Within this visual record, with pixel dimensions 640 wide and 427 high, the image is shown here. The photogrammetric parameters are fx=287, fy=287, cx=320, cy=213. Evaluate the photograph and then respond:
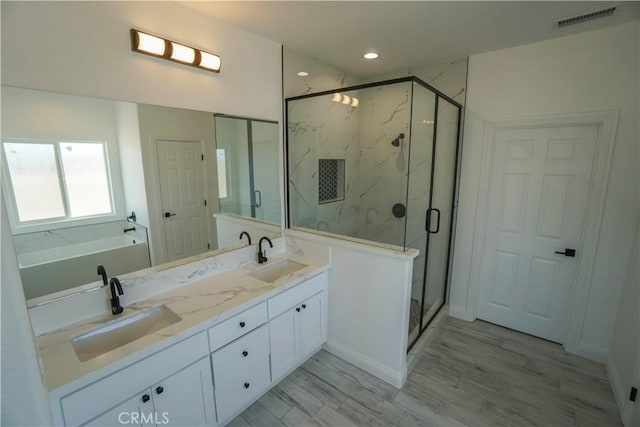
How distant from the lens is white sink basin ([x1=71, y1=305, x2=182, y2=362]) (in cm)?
152

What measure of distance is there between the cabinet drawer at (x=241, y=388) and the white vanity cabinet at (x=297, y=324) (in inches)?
3.8

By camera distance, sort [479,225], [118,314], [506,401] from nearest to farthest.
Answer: [118,314]
[506,401]
[479,225]

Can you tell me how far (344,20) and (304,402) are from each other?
2.81m

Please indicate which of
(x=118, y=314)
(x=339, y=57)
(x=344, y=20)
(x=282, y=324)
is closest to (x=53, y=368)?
(x=118, y=314)

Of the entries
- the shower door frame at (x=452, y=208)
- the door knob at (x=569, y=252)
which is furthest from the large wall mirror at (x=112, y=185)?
the door knob at (x=569, y=252)

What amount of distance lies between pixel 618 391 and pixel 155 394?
10.4 ft

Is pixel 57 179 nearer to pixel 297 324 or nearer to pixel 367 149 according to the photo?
pixel 297 324

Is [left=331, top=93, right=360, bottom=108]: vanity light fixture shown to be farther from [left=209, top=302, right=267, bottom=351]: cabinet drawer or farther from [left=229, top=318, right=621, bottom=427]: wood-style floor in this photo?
[left=229, top=318, right=621, bottom=427]: wood-style floor

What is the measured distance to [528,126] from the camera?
269 centimetres

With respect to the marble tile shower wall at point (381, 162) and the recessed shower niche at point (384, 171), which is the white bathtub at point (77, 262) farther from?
the marble tile shower wall at point (381, 162)

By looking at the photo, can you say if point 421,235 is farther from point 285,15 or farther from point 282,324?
point 285,15

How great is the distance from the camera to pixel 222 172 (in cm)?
227

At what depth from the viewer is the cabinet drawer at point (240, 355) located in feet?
5.78

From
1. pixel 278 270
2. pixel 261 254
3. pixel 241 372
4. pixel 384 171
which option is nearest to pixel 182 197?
pixel 261 254
